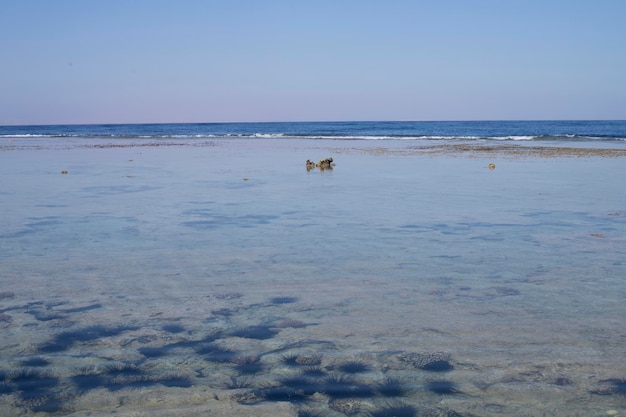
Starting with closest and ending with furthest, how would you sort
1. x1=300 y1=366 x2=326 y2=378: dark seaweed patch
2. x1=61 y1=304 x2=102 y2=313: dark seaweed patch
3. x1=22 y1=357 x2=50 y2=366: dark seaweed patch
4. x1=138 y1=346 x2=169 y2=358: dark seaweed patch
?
1. x1=300 y1=366 x2=326 y2=378: dark seaweed patch
2. x1=22 y1=357 x2=50 y2=366: dark seaweed patch
3. x1=138 y1=346 x2=169 y2=358: dark seaweed patch
4. x1=61 y1=304 x2=102 y2=313: dark seaweed patch

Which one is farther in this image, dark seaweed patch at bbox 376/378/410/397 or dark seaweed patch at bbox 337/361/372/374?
dark seaweed patch at bbox 337/361/372/374

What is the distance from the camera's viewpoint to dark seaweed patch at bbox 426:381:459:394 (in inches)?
121

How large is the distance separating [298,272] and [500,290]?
1.67 m

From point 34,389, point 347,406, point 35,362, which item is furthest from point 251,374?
point 35,362

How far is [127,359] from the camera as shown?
3490 millimetres

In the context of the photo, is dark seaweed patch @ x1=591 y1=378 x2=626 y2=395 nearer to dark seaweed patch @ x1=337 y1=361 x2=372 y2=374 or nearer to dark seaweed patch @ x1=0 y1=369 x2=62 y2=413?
dark seaweed patch @ x1=337 y1=361 x2=372 y2=374

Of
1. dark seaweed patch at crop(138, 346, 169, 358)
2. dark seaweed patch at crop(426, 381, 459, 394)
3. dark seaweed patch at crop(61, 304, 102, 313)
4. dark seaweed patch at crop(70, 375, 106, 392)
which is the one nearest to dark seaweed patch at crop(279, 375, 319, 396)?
dark seaweed patch at crop(426, 381, 459, 394)

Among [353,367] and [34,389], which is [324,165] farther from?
[34,389]

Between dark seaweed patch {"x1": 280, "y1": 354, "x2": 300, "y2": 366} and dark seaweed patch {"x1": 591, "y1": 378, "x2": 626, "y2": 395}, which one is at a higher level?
dark seaweed patch {"x1": 591, "y1": 378, "x2": 626, "y2": 395}

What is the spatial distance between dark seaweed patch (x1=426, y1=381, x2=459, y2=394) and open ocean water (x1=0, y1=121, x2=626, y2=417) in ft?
0.04

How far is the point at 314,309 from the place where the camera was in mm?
4395

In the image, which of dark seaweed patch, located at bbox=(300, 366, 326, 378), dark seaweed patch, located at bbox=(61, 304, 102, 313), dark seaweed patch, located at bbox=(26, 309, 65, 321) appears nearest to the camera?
dark seaweed patch, located at bbox=(300, 366, 326, 378)

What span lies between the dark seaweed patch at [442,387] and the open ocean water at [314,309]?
0.5 inches

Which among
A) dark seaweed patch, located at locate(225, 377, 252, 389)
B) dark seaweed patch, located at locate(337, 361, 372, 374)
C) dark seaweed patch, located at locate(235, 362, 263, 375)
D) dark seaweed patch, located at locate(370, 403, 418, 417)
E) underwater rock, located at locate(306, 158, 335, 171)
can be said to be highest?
underwater rock, located at locate(306, 158, 335, 171)
